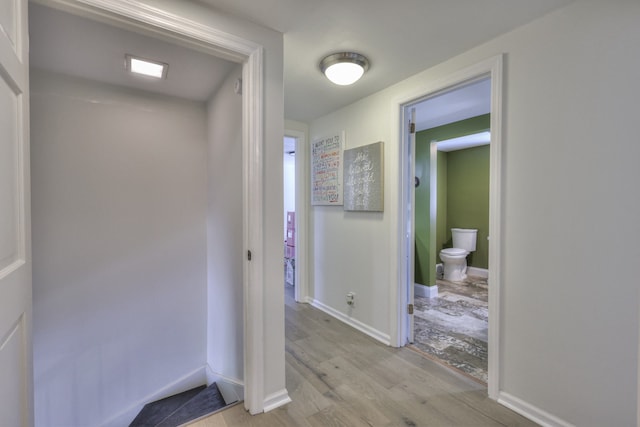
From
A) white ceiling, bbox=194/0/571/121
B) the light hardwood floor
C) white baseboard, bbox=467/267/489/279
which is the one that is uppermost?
white ceiling, bbox=194/0/571/121

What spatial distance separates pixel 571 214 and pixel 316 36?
1688 mm

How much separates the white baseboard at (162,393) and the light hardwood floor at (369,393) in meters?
0.92

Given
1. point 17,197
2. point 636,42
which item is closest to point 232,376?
point 17,197

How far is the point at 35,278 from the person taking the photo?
1890 millimetres

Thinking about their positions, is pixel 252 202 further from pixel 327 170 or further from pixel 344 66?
pixel 327 170

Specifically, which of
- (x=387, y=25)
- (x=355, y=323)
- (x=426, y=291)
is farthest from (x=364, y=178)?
(x=426, y=291)

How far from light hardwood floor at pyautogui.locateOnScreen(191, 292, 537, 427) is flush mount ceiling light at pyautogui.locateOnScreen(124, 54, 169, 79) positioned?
223cm

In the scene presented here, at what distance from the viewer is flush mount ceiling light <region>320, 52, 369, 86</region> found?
5.97 feet

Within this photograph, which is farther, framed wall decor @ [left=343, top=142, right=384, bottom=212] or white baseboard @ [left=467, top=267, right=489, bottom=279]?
white baseboard @ [left=467, top=267, right=489, bottom=279]

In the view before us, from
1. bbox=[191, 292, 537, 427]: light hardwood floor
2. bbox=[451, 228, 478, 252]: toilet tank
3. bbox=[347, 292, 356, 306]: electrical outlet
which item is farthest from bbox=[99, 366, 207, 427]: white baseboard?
bbox=[451, 228, 478, 252]: toilet tank

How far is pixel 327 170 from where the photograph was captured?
3.03 meters

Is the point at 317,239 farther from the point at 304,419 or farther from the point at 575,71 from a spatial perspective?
the point at 575,71

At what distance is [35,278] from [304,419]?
2023mm

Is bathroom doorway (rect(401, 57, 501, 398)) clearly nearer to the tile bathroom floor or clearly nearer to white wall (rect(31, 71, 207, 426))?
the tile bathroom floor
